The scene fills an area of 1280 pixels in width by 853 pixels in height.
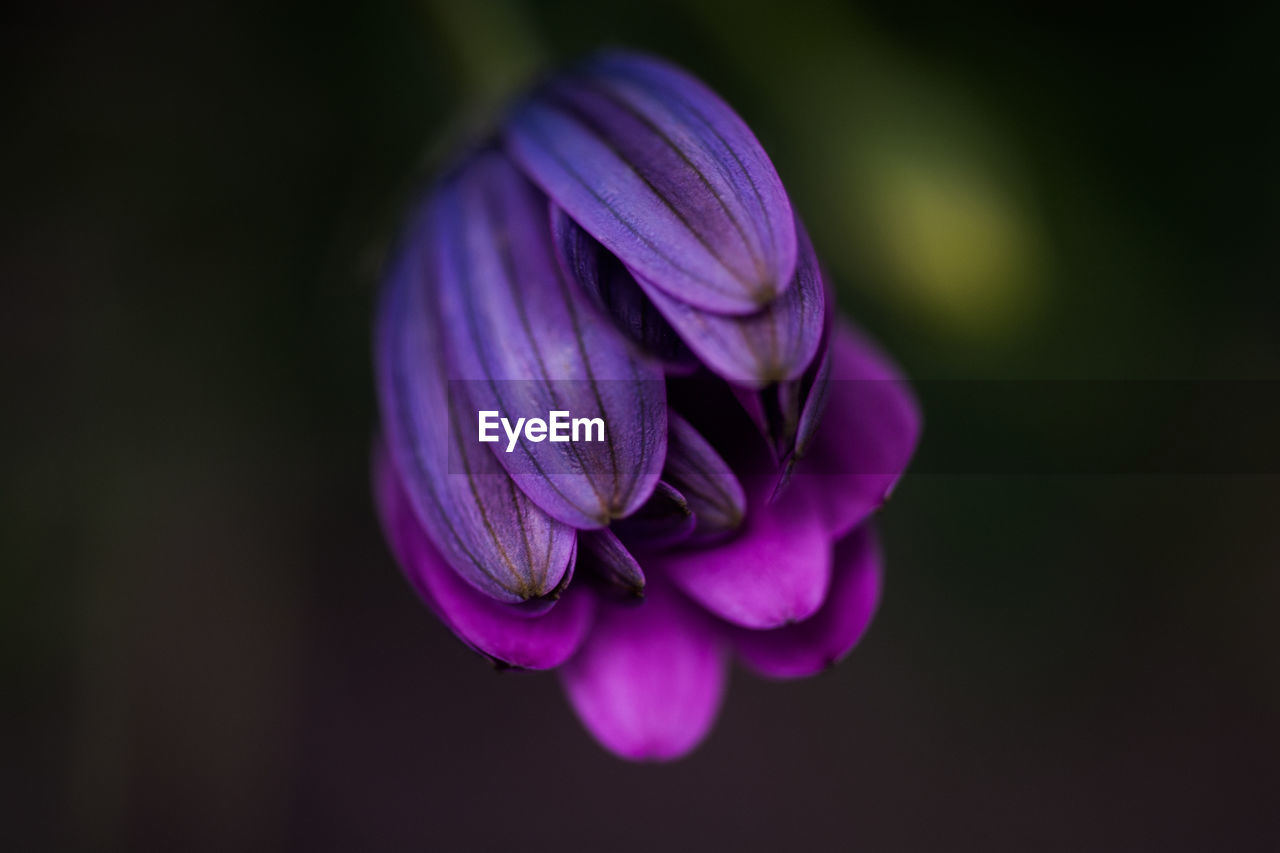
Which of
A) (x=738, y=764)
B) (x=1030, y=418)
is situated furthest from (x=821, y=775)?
(x=1030, y=418)

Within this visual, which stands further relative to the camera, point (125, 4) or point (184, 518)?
point (184, 518)

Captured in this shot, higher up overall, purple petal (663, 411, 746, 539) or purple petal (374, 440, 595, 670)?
purple petal (663, 411, 746, 539)

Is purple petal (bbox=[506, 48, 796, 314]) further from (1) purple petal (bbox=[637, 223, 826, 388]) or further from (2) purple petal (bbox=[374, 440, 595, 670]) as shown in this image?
(2) purple petal (bbox=[374, 440, 595, 670])

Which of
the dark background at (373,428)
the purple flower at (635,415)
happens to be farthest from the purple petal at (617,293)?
the dark background at (373,428)

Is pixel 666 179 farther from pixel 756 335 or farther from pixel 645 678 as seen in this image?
pixel 645 678

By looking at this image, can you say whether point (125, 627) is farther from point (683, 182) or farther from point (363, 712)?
point (683, 182)

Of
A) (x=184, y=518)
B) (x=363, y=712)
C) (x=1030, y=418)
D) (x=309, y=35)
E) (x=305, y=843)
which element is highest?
(x=309, y=35)

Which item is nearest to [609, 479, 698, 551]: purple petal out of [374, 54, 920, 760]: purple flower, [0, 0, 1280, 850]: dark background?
[374, 54, 920, 760]: purple flower
